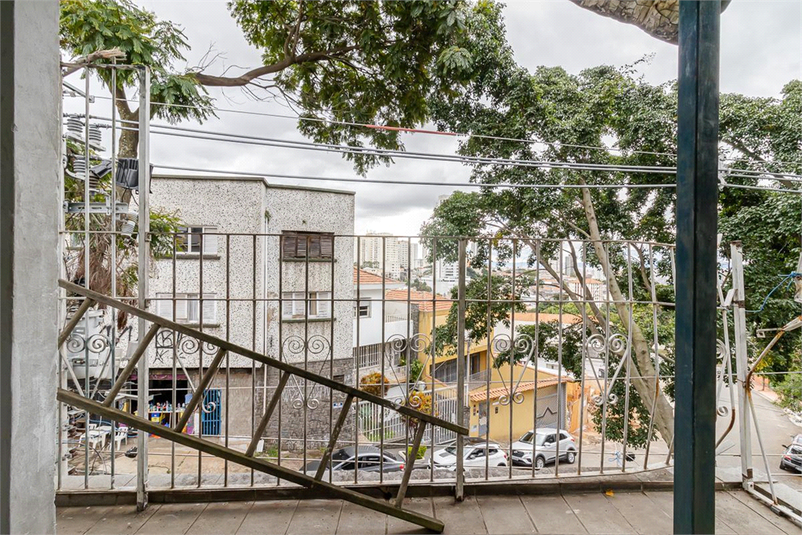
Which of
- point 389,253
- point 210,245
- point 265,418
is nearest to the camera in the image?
point 265,418

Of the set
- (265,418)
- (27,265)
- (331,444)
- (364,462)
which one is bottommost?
(364,462)

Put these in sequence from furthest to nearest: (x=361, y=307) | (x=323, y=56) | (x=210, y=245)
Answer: (x=210, y=245) < (x=323, y=56) < (x=361, y=307)

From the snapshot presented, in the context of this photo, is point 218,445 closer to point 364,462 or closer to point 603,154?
point 364,462

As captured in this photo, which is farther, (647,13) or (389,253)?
(389,253)

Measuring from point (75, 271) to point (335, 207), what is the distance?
9.21ft

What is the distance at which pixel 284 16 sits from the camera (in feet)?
10.6

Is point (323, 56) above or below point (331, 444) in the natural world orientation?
above

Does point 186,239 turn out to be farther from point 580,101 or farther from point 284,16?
point 580,101

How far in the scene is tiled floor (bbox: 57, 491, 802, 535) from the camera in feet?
5.57

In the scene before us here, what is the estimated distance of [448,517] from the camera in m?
1.80

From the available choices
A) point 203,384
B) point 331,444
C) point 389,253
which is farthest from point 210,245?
point 331,444

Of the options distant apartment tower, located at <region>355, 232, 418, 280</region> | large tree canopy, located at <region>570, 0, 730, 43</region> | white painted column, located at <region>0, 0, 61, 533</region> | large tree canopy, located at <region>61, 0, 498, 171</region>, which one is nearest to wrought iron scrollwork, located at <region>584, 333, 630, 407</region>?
distant apartment tower, located at <region>355, 232, 418, 280</region>

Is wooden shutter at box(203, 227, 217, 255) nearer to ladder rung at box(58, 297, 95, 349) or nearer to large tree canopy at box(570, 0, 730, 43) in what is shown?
ladder rung at box(58, 297, 95, 349)

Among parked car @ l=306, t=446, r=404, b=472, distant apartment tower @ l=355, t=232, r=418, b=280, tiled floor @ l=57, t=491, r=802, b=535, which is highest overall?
distant apartment tower @ l=355, t=232, r=418, b=280
